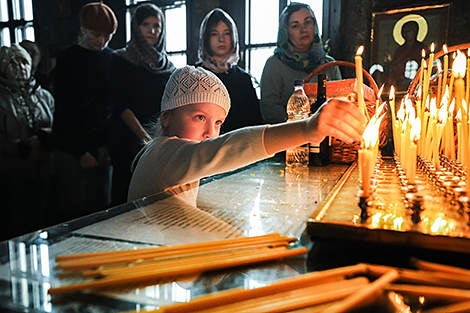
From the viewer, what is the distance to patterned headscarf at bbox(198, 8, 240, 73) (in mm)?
2336

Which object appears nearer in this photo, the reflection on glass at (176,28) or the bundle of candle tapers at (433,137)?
the bundle of candle tapers at (433,137)

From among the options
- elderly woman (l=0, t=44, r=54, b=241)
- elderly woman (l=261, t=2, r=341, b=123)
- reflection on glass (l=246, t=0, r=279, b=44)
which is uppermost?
reflection on glass (l=246, t=0, r=279, b=44)

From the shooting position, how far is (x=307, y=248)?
474mm

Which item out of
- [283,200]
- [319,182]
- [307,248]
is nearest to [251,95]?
[319,182]

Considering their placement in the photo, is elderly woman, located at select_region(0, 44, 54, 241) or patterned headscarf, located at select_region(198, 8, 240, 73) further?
elderly woman, located at select_region(0, 44, 54, 241)

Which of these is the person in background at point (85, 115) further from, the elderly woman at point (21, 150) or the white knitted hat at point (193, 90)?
the white knitted hat at point (193, 90)

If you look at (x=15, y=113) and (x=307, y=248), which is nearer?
(x=307, y=248)

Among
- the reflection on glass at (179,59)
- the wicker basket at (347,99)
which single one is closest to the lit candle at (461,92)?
the wicker basket at (347,99)

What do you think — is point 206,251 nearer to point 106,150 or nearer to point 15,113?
point 106,150

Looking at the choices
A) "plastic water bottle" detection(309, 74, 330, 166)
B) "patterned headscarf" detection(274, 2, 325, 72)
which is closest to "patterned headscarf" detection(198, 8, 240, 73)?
"patterned headscarf" detection(274, 2, 325, 72)

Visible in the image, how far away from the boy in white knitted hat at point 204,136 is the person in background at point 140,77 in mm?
1093

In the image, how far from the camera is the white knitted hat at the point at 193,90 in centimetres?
122

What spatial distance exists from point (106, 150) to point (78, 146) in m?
0.19

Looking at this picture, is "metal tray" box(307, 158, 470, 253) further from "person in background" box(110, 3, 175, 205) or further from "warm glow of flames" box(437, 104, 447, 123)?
"person in background" box(110, 3, 175, 205)
